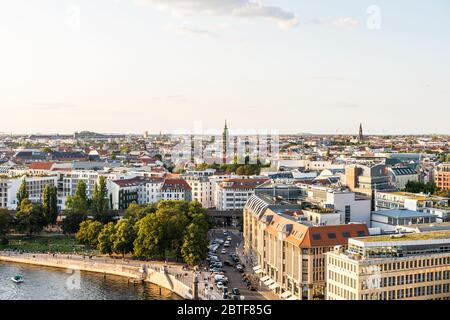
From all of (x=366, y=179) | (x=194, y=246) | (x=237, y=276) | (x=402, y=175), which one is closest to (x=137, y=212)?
(x=194, y=246)

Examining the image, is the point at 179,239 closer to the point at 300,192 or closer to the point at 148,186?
the point at 300,192

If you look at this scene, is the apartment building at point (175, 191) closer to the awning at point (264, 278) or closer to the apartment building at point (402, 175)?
the apartment building at point (402, 175)

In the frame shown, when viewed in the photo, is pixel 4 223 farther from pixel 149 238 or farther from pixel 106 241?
pixel 149 238

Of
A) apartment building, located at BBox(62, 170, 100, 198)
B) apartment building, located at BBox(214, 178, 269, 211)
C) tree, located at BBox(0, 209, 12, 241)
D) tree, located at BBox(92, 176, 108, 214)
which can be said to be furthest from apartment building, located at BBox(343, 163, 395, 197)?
apartment building, located at BBox(62, 170, 100, 198)

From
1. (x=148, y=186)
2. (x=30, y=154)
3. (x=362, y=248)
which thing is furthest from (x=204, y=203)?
(x=30, y=154)

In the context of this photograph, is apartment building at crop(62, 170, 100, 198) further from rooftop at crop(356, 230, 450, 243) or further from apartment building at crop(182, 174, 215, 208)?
rooftop at crop(356, 230, 450, 243)

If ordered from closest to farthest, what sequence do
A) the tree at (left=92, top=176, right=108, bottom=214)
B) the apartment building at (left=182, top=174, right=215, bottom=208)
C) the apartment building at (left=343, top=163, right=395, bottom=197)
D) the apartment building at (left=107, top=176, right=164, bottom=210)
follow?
1. the apartment building at (left=343, top=163, right=395, bottom=197)
2. the tree at (left=92, top=176, right=108, bottom=214)
3. the apartment building at (left=107, top=176, right=164, bottom=210)
4. the apartment building at (left=182, top=174, right=215, bottom=208)

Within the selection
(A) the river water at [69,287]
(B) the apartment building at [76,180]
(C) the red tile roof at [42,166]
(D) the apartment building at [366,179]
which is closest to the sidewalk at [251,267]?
(A) the river water at [69,287]
